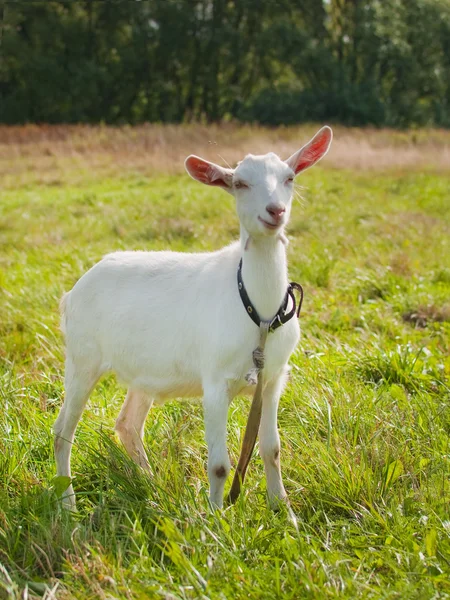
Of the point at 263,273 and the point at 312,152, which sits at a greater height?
the point at 312,152

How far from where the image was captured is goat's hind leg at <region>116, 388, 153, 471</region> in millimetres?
3383

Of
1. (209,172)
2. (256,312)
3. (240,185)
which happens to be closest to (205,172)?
(209,172)

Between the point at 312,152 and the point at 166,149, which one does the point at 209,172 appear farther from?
the point at 166,149

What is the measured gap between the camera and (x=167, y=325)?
3059 mm

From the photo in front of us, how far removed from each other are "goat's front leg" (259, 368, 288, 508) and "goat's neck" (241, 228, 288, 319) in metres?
0.33

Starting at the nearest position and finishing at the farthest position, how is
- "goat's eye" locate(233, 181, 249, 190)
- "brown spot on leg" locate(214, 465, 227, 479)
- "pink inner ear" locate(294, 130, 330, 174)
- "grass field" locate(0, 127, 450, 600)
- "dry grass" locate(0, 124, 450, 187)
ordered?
"grass field" locate(0, 127, 450, 600), "goat's eye" locate(233, 181, 249, 190), "brown spot on leg" locate(214, 465, 227, 479), "pink inner ear" locate(294, 130, 330, 174), "dry grass" locate(0, 124, 450, 187)

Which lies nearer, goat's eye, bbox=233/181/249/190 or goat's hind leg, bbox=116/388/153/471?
goat's eye, bbox=233/181/249/190

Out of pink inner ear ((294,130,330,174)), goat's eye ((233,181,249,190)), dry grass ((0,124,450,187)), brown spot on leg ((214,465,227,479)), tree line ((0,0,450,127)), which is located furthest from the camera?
tree line ((0,0,450,127))

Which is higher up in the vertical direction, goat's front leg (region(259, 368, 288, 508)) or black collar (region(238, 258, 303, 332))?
black collar (region(238, 258, 303, 332))

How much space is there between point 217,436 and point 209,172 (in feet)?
3.48

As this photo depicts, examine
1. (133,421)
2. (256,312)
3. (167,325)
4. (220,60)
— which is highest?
(256,312)

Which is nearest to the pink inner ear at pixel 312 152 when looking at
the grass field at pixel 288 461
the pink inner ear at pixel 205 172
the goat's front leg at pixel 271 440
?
the grass field at pixel 288 461

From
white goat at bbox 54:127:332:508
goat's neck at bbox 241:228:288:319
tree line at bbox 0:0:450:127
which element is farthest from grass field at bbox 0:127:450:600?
tree line at bbox 0:0:450:127

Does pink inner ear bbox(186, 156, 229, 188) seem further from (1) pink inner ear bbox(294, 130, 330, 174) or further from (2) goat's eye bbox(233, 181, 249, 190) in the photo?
(1) pink inner ear bbox(294, 130, 330, 174)
